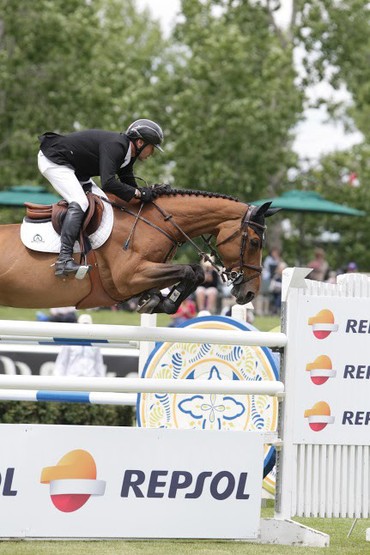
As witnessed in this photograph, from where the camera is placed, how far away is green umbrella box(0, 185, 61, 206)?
65.7 feet

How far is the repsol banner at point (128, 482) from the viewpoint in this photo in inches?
217

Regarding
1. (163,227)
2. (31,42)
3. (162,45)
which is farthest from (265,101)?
(162,45)

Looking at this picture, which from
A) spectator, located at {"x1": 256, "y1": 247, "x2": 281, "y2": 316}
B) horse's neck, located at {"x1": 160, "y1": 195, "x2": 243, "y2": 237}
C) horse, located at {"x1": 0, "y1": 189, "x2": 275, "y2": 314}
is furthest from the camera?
spectator, located at {"x1": 256, "y1": 247, "x2": 281, "y2": 316}

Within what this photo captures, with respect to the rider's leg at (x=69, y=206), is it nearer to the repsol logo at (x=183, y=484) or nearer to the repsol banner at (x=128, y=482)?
the repsol banner at (x=128, y=482)

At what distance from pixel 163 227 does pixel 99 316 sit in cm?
1313

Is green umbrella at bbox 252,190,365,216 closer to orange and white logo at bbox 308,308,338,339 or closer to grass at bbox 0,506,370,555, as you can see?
orange and white logo at bbox 308,308,338,339

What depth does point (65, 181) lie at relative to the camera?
7031 millimetres

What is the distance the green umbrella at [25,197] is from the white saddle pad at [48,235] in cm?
1281

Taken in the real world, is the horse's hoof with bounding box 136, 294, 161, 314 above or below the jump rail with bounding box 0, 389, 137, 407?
above

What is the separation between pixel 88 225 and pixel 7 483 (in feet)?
6.65

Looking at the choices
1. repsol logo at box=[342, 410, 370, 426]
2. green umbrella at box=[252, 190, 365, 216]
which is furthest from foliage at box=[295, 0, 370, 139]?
repsol logo at box=[342, 410, 370, 426]

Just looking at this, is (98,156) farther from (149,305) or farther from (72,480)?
(72,480)

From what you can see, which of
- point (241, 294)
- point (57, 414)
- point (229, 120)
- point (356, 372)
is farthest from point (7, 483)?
point (229, 120)

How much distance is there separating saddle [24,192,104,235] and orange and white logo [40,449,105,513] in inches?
70.7
